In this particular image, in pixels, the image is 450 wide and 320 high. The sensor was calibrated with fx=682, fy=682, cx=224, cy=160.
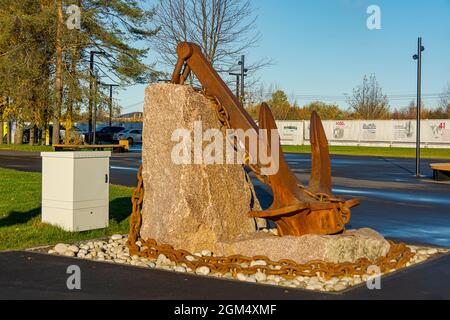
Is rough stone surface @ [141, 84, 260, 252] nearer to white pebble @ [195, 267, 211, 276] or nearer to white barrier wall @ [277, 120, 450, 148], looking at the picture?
white pebble @ [195, 267, 211, 276]

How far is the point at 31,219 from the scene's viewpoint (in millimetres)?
10266

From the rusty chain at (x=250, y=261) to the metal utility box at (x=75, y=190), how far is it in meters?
1.12

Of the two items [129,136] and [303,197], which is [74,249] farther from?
[129,136]

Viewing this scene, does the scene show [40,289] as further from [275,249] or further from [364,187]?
[364,187]

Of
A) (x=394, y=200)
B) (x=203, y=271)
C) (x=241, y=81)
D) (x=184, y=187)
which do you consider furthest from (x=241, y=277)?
(x=241, y=81)

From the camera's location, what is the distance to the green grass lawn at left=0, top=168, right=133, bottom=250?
8.63 meters

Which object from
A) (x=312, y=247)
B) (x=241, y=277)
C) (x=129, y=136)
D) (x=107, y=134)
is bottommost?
(x=241, y=277)

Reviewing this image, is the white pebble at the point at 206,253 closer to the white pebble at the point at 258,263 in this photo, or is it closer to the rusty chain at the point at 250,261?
the rusty chain at the point at 250,261

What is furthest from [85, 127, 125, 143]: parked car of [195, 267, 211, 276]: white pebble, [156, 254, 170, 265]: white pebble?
[195, 267, 211, 276]: white pebble

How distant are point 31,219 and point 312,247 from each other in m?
5.04

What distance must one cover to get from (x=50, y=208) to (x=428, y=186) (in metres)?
11.8

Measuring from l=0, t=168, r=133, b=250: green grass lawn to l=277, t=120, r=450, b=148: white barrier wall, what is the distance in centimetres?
4294
